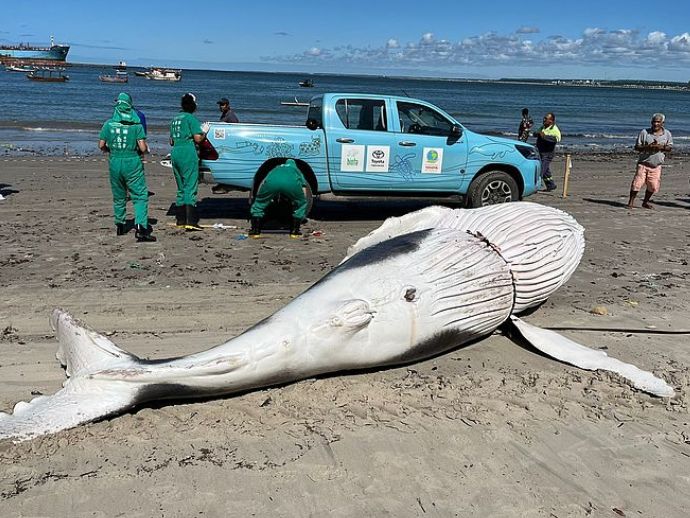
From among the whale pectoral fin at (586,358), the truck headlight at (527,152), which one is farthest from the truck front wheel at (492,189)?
the whale pectoral fin at (586,358)

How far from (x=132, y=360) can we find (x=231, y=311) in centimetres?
225

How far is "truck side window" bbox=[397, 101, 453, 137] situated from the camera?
10.0 meters

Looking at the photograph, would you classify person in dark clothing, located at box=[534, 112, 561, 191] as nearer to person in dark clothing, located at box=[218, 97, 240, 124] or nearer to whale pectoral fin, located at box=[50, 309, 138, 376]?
person in dark clothing, located at box=[218, 97, 240, 124]

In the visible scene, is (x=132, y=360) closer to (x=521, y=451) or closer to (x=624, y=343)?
(x=521, y=451)

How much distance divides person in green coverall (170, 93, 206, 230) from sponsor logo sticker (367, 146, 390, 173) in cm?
255

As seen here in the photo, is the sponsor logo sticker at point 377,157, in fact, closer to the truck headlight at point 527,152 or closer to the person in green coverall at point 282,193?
the person in green coverall at point 282,193

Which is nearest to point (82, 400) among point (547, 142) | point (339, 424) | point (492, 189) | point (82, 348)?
point (82, 348)

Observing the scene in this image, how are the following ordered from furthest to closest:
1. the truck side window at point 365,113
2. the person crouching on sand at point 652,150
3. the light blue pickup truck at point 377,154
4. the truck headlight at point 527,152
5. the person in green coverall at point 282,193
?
the person crouching on sand at point 652,150 < the truck headlight at point 527,152 < the truck side window at point 365,113 < the light blue pickup truck at point 377,154 < the person in green coverall at point 282,193

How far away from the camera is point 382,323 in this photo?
4207 mm

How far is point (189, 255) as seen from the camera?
766 centimetres

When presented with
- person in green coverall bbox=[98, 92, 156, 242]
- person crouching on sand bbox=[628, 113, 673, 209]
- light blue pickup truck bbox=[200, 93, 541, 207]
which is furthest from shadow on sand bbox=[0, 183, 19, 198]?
person crouching on sand bbox=[628, 113, 673, 209]

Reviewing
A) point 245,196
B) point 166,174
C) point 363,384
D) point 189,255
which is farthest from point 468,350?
point 166,174

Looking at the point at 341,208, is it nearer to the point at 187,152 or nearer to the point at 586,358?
the point at 187,152

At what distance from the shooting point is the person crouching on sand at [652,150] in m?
11.1
